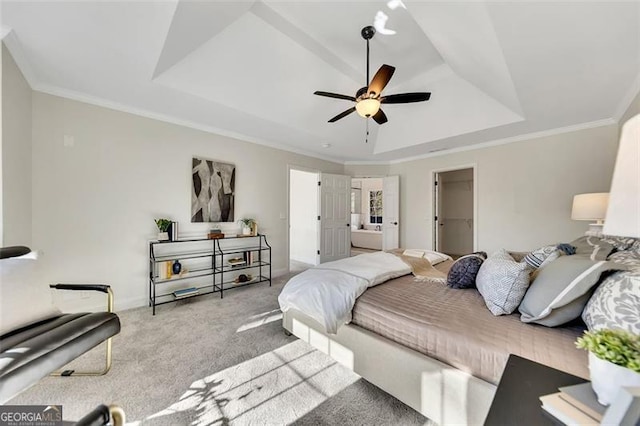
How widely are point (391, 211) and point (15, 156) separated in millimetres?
5773

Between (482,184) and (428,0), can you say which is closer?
(428,0)

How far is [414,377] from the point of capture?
1.46 meters

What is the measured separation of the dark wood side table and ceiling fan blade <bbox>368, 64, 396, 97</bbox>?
7.46 feet

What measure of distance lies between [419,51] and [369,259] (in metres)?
2.71

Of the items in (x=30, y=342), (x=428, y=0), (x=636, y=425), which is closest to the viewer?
(x=636, y=425)

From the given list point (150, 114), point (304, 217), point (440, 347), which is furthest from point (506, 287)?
point (304, 217)

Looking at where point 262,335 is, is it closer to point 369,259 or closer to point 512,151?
point 369,259

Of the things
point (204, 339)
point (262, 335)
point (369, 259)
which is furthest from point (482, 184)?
point (204, 339)

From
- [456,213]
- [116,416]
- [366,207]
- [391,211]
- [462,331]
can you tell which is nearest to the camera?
[116,416]

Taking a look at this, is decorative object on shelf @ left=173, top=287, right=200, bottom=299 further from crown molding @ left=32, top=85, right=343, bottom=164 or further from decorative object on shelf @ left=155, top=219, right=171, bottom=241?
crown molding @ left=32, top=85, right=343, bottom=164

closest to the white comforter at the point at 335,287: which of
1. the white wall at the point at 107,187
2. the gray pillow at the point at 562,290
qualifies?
the gray pillow at the point at 562,290

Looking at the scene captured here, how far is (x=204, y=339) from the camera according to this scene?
2.37m

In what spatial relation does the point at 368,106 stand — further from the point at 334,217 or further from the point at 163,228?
the point at 334,217

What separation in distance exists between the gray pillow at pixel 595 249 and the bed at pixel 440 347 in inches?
26.6
